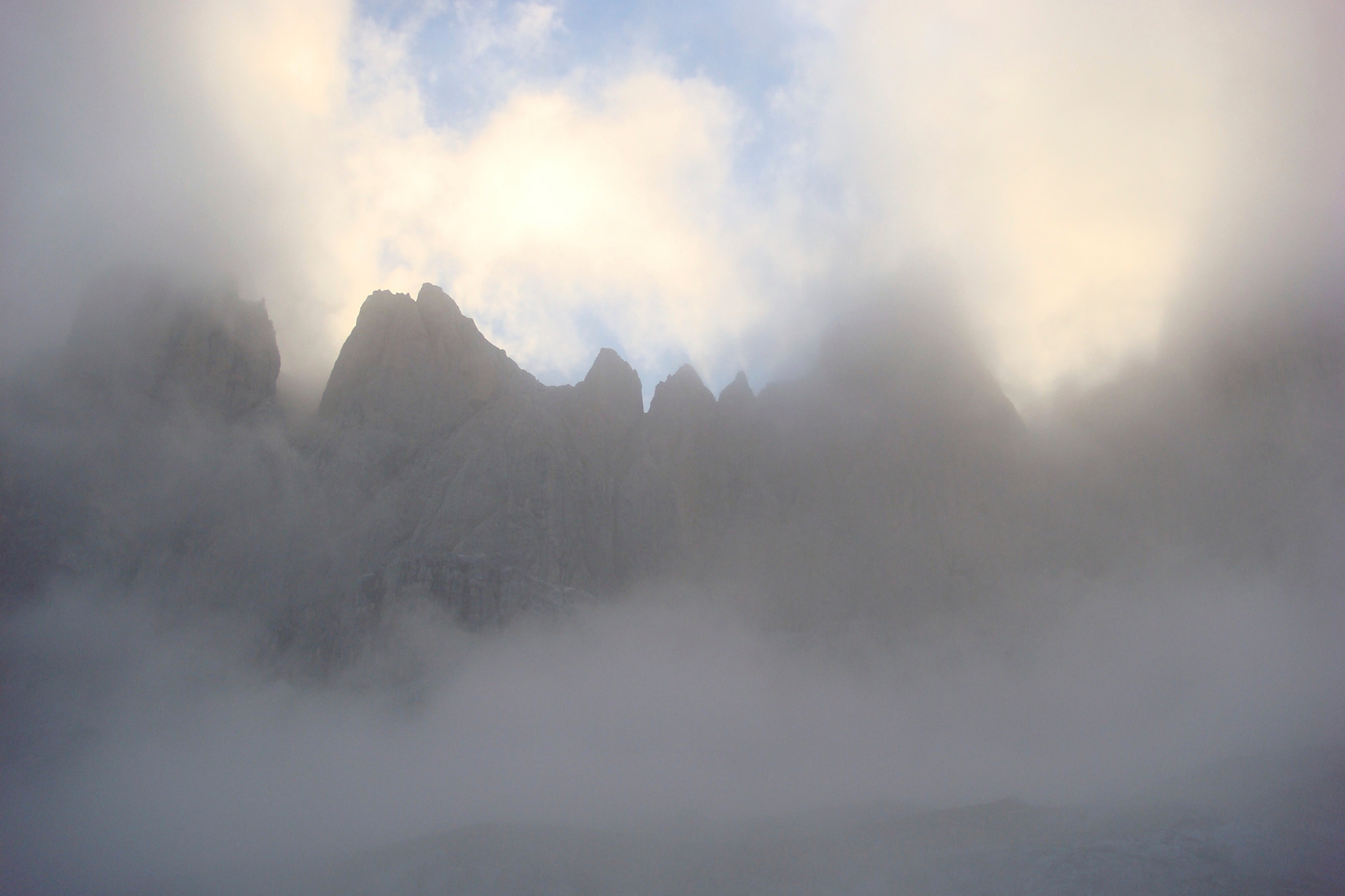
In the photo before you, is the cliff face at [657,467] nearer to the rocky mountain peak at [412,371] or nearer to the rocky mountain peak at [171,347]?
the rocky mountain peak at [412,371]

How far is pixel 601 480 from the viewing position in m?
69.0

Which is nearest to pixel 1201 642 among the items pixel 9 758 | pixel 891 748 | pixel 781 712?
pixel 891 748

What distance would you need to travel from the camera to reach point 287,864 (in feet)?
170

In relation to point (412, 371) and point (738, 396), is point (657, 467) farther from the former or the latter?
point (412, 371)

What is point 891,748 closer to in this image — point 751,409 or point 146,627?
point 751,409

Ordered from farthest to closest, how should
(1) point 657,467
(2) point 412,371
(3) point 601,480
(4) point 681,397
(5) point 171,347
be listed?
(4) point 681,397 < (2) point 412,371 < (5) point 171,347 < (1) point 657,467 < (3) point 601,480

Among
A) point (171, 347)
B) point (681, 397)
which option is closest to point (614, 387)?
point (681, 397)

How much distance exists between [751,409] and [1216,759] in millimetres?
40072

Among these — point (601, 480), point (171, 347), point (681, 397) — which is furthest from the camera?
point (681, 397)

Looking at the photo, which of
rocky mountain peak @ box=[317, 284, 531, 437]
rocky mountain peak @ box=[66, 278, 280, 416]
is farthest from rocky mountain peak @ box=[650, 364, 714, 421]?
rocky mountain peak @ box=[66, 278, 280, 416]

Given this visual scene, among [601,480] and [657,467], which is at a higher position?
[657,467]

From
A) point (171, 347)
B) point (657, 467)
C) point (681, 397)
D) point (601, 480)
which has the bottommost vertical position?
point (601, 480)

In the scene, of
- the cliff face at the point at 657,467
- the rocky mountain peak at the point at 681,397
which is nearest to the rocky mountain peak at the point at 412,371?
the cliff face at the point at 657,467

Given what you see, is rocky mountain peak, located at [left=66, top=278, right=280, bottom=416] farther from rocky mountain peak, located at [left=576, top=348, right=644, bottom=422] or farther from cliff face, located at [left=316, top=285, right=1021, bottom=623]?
rocky mountain peak, located at [left=576, top=348, right=644, bottom=422]
